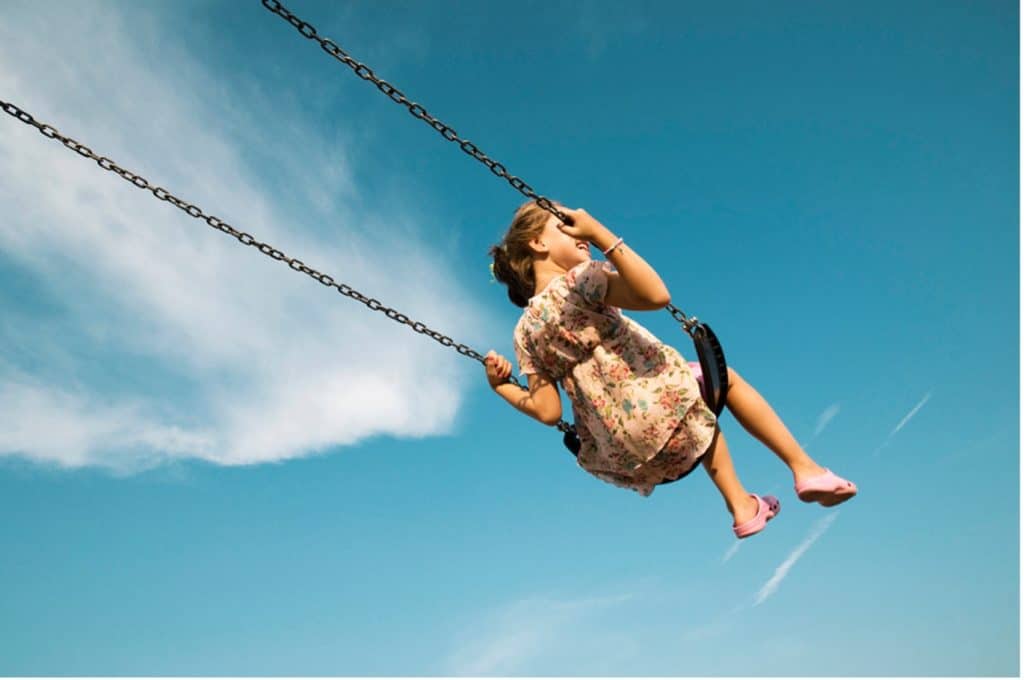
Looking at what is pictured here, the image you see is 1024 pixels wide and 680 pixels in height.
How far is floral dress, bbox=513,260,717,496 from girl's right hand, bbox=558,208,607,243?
0.26m

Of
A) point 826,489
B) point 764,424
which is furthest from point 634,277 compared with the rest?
point 826,489

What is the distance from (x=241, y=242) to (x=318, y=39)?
0.93 meters

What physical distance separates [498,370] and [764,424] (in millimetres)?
1300

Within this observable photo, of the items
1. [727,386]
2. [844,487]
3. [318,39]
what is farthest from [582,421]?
[318,39]

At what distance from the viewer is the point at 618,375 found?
3.58 m

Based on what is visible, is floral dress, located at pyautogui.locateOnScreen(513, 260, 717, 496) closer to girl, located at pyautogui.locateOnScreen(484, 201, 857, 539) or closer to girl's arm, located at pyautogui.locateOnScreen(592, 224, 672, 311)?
→ girl, located at pyautogui.locateOnScreen(484, 201, 857, 539)

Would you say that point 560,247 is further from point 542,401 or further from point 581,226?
point 542,401

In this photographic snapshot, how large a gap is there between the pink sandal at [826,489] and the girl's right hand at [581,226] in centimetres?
150

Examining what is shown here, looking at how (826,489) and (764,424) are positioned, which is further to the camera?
(764,424)

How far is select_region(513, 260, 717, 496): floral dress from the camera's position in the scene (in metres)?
3.53

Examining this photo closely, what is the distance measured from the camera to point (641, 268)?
3240 mm

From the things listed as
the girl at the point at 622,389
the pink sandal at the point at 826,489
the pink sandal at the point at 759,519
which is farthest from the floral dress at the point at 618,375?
the pink sandal at the point at 826,489

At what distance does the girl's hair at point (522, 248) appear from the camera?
3.90m

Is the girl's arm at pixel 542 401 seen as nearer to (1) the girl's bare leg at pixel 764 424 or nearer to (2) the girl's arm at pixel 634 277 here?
(2) the girl's arm at pixel 634 277
